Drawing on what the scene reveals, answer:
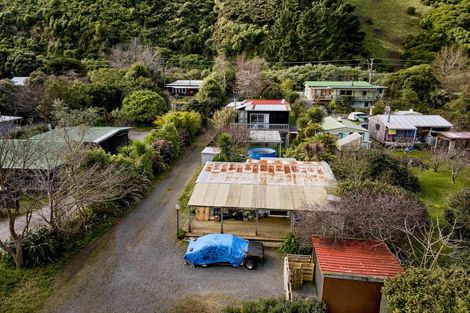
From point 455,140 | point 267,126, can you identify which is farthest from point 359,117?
point 267,126

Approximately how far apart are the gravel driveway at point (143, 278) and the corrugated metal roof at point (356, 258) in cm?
217

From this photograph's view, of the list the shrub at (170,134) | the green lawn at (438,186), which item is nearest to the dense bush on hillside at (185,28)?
the shrub at (170,134)

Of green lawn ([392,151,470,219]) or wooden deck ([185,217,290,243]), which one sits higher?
green lawn ([392,151,470,219])

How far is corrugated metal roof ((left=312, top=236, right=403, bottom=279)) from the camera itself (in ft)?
33.8

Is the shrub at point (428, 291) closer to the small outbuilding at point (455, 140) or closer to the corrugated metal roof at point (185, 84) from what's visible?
the small outbuilding at point (455, 140)

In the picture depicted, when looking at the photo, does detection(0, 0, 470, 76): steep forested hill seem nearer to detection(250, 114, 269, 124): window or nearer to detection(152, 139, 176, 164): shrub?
detection(250, 114, 269, 124): window

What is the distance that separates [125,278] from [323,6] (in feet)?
203

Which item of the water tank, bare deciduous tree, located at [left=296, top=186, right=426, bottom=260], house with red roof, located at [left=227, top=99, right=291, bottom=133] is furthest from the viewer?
house with red roof, located at [left=227, top=99, right=291, bottom=133]

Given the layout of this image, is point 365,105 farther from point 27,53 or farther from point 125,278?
point 27,53

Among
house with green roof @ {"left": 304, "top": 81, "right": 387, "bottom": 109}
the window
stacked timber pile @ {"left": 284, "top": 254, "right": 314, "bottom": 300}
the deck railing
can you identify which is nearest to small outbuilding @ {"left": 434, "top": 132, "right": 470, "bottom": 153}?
the deck railing

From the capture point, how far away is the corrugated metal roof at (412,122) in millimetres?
29266

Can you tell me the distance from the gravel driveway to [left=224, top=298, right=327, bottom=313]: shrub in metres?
1.89

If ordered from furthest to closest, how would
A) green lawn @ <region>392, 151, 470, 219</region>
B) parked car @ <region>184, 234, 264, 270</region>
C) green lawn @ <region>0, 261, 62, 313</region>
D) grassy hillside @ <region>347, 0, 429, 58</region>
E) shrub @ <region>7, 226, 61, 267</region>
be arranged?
grassy hillside @ <region>347, 0, 429, 58</region>, green lawn @ <region>392, 151, 470, 219</region>, parked car @ <region>184, 234, 264, 270</region>, shrub @ <region>7, 226, 61, 267</region>, green lawn @ <region>0, 261, 62, 313</region>

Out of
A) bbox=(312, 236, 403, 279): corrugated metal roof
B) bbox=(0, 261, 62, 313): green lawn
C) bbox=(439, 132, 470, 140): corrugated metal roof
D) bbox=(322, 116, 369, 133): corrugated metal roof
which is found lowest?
bbox=(0, 261, 62, 313): green lawn
